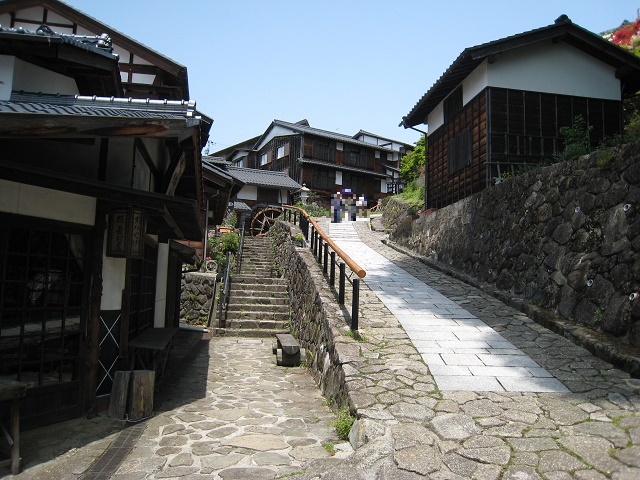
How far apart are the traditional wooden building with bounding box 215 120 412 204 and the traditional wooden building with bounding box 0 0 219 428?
36.1 m

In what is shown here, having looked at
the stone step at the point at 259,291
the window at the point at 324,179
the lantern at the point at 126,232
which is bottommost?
the stone step at the point at 259,291

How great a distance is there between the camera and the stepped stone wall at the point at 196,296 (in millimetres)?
17308

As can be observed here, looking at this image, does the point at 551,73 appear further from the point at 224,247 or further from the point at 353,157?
→ the point at 353,157

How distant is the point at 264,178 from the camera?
39.4m

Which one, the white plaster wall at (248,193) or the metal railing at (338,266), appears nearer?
the metal railing at (338,266)

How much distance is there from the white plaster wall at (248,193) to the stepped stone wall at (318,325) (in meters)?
22.4

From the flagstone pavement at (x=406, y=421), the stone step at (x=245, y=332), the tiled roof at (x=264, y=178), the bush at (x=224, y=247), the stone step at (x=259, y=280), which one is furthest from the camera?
the tiled roof at (x=264, y=178)

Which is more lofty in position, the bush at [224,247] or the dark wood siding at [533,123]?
the dark wood siding at [533,123]

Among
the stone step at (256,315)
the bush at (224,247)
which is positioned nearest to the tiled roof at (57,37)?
the stone step at (256,315)

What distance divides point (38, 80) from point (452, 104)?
49.1 feet

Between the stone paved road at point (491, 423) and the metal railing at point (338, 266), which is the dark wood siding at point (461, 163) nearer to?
the metal railing at point (338, 266)

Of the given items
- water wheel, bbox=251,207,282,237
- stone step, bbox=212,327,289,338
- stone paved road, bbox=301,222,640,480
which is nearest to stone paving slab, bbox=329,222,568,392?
stone paved road, bbox=301,222,640,480

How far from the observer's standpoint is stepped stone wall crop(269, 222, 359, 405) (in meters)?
6.95

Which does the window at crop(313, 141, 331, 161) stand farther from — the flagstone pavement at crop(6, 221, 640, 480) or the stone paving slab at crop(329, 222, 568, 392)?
the flagstone pavement at crop(6, 221, 640, 480)
